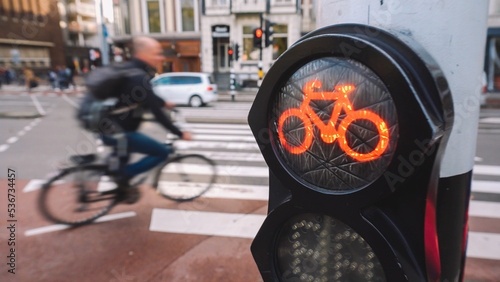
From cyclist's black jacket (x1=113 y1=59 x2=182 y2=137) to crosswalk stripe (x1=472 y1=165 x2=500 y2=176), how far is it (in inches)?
195

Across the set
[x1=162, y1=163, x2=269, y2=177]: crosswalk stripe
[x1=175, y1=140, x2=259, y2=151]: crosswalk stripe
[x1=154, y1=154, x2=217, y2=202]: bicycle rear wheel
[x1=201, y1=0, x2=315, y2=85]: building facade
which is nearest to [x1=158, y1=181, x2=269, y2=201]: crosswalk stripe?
[x1=154, y1=154, x2=217, y2=202]: bicycle rear wheel

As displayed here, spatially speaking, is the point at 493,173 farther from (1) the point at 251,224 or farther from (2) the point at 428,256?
(2) the point at 428,256

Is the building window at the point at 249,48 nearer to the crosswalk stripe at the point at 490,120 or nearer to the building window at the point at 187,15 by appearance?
the building window at the point at 187,15

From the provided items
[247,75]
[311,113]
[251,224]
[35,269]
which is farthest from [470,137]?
[247,75]

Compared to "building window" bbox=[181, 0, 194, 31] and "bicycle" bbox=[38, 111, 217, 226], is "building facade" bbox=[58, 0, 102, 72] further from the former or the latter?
"bicycle" bbox=[38, 111, 217, 226]

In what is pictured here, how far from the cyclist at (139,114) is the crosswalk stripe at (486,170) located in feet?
15.8

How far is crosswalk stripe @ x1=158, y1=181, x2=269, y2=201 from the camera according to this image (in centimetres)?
434

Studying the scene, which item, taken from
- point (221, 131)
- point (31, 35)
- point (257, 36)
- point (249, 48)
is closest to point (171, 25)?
point (249, 48)

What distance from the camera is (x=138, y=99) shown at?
11.6 feet

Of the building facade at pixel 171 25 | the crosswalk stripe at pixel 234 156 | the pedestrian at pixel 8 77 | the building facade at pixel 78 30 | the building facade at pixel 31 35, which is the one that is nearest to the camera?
the crosswalk stripe at pixel 234 156

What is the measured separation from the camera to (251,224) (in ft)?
11.6

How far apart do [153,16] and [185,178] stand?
947 inches

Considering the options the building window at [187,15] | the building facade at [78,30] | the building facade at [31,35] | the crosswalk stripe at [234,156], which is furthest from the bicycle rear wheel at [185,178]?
the building facade at [78,30]

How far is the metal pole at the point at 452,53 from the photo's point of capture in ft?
3.05
